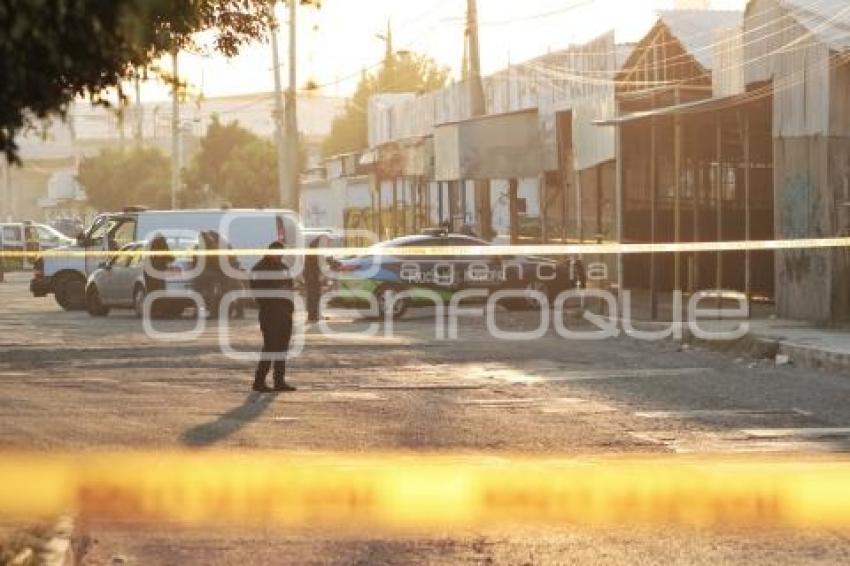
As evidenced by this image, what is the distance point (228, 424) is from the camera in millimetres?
14398

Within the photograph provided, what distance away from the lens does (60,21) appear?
656 cm

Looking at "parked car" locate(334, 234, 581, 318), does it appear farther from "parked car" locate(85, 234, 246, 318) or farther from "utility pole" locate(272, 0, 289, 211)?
"utility pole" locate(272, 0, 289, 211)

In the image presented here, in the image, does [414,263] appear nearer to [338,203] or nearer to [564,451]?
[564,451]

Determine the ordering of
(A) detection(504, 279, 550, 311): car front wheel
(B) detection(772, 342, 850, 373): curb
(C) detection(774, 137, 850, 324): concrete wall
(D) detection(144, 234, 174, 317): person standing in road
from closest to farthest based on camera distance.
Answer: (B) detection(772, 342, 850, 373): curb, (C) detection(774, 137, 850, 324): concrete wall, (D) detection(144, 234, 174, 317): person standing in road, (A) detection(504, 279, 550, 311): car front wheel

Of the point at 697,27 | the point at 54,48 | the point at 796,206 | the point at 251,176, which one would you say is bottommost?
the point at 796,206

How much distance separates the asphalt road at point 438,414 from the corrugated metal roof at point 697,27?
A: 1385 centimetres

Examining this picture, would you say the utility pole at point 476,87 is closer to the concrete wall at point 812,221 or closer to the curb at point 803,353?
the concrete wall at point 812,221

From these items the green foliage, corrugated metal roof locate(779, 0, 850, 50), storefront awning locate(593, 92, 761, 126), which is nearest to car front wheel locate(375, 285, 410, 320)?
storefront awning locate(593, 92, 761, 126)

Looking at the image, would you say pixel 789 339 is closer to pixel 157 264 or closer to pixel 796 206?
pixel 796 206

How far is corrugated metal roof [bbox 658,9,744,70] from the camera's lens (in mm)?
36781

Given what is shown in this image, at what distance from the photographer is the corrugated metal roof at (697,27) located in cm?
3678

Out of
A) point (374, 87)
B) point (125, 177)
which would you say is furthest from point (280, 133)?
point (374, 87)

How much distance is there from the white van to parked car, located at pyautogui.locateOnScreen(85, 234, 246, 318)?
2.80 feet

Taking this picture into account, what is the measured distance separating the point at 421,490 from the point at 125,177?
3782 inches
